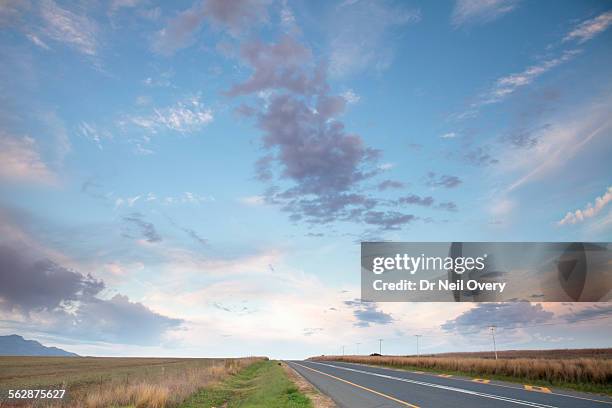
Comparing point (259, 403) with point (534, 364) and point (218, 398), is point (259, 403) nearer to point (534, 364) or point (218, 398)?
point (218, 398)

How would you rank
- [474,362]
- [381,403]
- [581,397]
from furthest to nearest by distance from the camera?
[474,362] < [581,397] < [381,403]

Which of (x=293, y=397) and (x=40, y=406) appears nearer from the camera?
(x=40, y=406)

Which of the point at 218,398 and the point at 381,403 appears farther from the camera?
the point at 218,398

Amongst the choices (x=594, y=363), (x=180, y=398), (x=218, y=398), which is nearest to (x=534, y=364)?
(x=594, y=363)

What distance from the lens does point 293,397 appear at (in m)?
20.2

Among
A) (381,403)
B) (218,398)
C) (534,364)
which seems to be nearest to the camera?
(381,403)

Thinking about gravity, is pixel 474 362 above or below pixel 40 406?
above

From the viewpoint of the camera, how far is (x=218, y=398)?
24.3 m

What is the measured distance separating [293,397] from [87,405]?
8.61m

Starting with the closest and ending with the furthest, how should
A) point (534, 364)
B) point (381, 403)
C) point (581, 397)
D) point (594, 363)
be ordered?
point (381, 403) < point (581, 397) < point (594, 363) < point (534, 364)

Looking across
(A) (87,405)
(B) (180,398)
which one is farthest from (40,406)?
(B) (180,398)

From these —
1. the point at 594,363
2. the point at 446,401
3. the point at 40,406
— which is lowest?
the point at 40,406

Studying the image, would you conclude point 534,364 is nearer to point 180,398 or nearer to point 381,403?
point 381,403

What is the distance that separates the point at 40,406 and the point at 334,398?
12.3 meters
